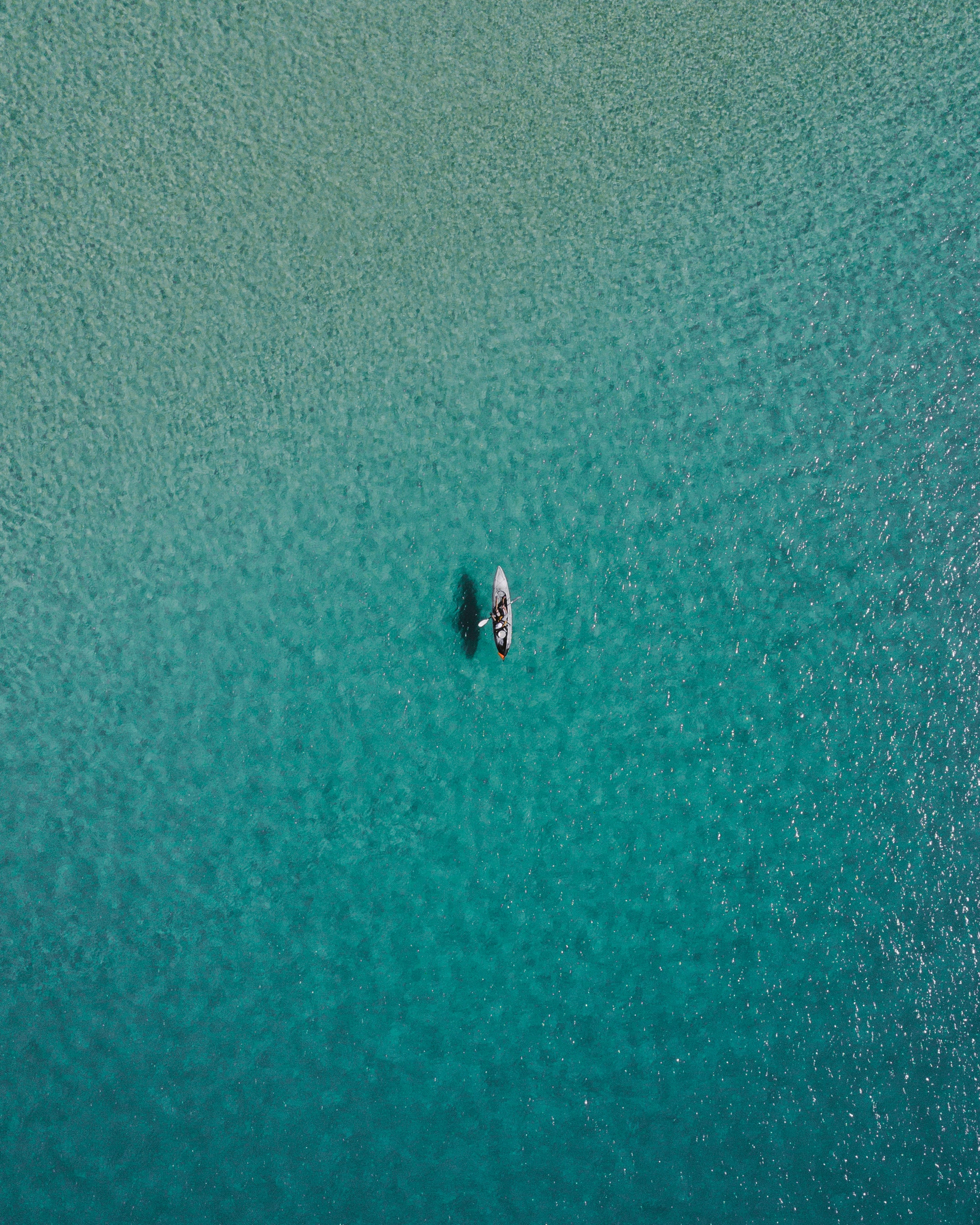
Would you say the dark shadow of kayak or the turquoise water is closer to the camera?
the turquoise water

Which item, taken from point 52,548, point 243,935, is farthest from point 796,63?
point 243,935

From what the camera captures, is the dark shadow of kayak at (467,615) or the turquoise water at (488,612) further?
the dark shadow of kayak at (467,615)

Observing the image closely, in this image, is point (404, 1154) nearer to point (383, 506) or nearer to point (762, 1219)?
point (762, 1219)

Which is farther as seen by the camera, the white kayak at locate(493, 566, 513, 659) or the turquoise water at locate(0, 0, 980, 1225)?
the white kayak at locate(493, 566, 513, 659)
